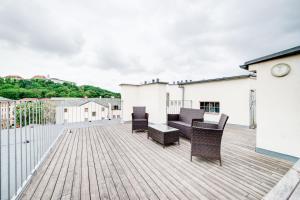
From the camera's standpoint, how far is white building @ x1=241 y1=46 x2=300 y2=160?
2637 millimetres

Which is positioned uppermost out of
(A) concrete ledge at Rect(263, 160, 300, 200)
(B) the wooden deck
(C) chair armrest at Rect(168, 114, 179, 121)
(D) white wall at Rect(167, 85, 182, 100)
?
(D) white wall at Rect(167, 85, 182, 100)

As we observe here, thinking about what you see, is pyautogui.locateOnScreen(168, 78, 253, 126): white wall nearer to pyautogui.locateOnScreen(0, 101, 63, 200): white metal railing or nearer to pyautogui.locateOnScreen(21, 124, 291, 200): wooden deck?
pyautogui.locateOnScreen(21, 124, 291, 200): wooden deck

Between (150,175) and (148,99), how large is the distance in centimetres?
469

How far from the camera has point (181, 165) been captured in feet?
8.10

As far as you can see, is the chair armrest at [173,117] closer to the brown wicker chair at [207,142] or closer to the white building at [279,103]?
the brown wicker chair at [207,142]

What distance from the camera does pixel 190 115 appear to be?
448 centimetres

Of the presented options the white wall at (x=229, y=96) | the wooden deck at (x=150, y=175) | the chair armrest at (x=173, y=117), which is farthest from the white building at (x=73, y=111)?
the white wall at (x=229, y=96)

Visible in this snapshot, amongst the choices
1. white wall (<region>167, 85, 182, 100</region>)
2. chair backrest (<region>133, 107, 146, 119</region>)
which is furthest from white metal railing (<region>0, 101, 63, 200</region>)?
white wall (<region>167, 85, 182, 100</region>)

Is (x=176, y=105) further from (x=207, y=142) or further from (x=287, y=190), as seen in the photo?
(x=287, y=190)

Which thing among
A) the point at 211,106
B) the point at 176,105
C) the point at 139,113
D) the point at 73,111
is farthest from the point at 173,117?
the point at 73,111

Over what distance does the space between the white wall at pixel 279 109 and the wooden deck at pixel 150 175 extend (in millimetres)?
420

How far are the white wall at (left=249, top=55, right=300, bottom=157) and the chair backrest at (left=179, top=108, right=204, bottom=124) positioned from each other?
1532mm

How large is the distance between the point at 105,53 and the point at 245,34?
9.49 m

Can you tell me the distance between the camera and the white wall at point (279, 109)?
2.64 metres
